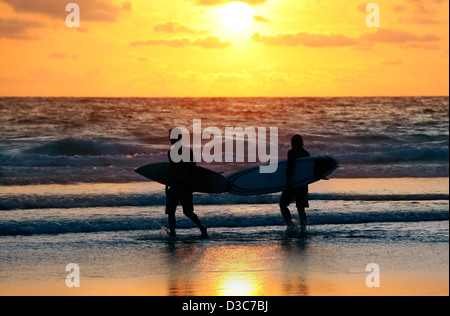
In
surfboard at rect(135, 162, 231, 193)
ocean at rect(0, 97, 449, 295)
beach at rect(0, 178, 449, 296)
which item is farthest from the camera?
surfboard at rect(135, 162, 231, 193)

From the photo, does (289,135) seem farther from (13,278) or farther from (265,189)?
(13,278)

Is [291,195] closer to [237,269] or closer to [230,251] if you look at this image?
[230,251]

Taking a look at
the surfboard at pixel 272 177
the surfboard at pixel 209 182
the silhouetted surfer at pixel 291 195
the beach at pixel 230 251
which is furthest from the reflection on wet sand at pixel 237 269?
the surfboard at pixel 272 177

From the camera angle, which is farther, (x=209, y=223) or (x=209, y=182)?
(x=209, y=223)

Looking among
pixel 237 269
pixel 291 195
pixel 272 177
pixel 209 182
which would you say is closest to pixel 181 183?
pixel 209 182

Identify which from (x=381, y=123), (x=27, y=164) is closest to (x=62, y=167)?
(x=27, y=164)

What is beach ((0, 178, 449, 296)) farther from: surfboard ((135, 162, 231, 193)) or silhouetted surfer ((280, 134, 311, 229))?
surfboard ((135, 162, 231, 193))

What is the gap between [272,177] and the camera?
36.2 feet

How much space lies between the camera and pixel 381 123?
41.0m

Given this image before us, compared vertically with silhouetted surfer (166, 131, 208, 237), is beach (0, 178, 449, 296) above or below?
below

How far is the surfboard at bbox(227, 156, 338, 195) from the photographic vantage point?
1058 cm

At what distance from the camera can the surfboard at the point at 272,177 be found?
10578 millimetres

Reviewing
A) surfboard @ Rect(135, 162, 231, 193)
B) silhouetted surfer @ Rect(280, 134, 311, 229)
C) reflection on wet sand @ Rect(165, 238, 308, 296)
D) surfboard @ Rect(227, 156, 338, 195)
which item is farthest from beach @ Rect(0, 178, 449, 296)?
surfboard @ Rect(135, 162, 231, 193)

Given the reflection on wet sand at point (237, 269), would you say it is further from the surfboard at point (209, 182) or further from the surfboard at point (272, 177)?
the surfboard at point (272, 177)
